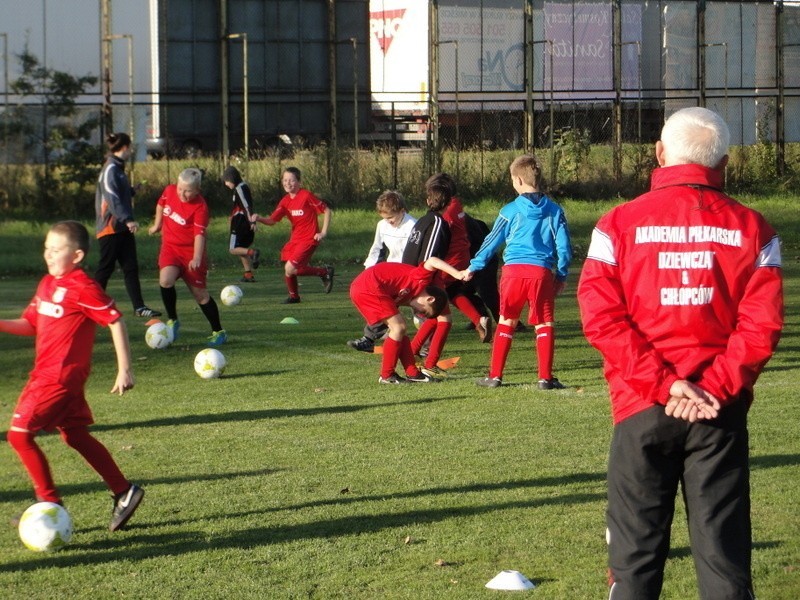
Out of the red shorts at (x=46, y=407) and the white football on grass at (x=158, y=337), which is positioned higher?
the red shorts at (x=46, y=407)

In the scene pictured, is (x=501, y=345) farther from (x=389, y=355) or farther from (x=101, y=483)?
(x=101, y=483)

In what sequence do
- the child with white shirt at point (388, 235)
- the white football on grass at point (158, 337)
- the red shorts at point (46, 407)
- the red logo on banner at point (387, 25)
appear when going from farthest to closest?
1. the red logo on banner at point (387, 25)
2. the white football on grass at point (158, 337)
3. the child with white shirt at point (388, 235)
4. the red shorts at point (46, 407)

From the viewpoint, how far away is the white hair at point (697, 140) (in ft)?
12.9

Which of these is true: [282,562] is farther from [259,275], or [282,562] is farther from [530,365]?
[259,275]

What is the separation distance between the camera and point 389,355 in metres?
10.2

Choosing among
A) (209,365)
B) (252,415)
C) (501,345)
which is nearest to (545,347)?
(501,345)

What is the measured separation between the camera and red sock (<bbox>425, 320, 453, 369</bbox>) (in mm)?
10992

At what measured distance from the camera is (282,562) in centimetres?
557

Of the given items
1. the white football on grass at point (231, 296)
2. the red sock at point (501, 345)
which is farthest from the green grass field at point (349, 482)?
the white football on grass at point (231, 296)

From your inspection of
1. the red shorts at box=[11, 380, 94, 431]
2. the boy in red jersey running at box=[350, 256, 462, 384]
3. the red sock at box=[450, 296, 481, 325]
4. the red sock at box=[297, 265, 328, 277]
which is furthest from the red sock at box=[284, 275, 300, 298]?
the red shorts at box=[11, 380, 94, 431]

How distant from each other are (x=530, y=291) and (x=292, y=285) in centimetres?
731

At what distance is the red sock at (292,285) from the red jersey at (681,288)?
42.0 feet

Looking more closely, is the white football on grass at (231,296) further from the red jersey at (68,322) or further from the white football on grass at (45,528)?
the white football on grass at (45,528)

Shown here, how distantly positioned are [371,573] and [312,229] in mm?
11986
